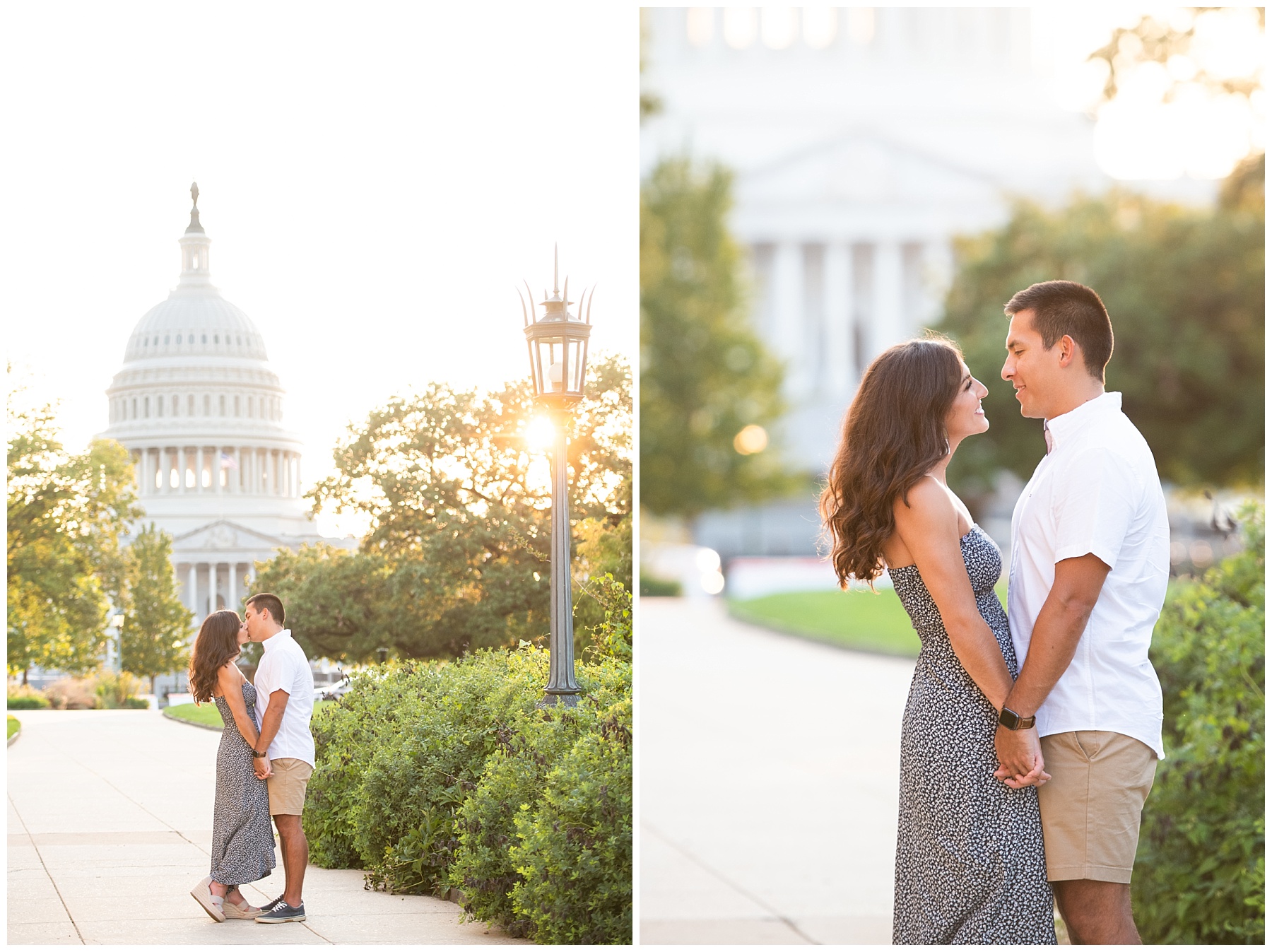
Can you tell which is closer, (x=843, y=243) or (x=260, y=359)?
(x=260, y=359)

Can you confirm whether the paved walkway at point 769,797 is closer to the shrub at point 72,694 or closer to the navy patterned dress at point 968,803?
the navy patterned dress at point 968,803

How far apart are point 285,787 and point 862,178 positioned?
4829cm

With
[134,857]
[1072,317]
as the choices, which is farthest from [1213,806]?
[134,857]

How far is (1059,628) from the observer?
2943mm

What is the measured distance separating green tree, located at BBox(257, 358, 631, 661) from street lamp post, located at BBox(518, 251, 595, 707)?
0.05m

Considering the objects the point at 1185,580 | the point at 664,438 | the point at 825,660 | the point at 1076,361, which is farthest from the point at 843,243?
the point at 1076,361

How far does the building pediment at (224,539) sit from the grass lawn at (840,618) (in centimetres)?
1031

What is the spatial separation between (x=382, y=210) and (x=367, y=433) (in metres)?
0.83

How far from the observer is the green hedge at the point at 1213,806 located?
16.1 ft

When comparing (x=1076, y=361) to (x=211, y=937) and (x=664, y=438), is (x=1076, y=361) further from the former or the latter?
(x=664, y=438)

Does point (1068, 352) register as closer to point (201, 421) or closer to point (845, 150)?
point (201, 421)

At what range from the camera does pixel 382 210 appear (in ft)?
16.4

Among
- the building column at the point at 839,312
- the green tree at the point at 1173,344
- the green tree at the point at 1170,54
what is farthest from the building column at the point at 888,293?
the green tree at the point at 1170,54

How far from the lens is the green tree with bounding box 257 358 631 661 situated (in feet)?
15.7
